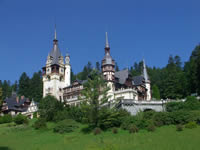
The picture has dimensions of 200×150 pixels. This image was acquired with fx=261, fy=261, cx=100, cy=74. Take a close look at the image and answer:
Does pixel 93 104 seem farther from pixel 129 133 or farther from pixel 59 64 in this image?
pixel 59 64

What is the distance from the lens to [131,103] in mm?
48125

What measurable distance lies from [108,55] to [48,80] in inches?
799

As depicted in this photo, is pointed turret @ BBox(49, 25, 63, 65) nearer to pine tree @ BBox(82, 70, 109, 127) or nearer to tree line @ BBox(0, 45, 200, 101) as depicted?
tree line @ BBox(0, 45, 200, 101)

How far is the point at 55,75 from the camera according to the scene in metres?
73.4

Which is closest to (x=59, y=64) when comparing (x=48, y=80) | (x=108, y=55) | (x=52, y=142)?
(x=48, y=80)

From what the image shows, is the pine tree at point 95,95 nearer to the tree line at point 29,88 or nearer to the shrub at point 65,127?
the shrub at point 65,127

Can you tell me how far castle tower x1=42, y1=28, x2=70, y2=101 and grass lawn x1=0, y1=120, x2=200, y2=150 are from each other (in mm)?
32957

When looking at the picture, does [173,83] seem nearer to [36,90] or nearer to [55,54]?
[55,54]

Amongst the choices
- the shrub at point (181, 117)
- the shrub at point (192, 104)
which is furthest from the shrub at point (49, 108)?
the shrub at point (192, 104)

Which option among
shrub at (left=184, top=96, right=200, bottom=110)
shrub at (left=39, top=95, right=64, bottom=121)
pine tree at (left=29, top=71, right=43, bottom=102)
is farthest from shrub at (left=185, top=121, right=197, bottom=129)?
pine tree at (left=29, top=71, right=43, bottom=102)

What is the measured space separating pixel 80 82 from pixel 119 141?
4065cm

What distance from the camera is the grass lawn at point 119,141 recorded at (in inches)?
1037

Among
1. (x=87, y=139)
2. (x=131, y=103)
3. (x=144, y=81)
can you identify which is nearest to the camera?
(x=87, y=139)

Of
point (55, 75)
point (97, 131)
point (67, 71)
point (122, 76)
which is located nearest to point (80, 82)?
point (55, 75)
